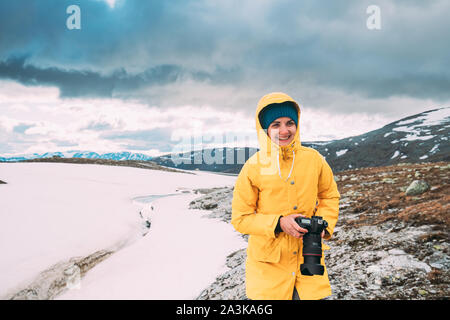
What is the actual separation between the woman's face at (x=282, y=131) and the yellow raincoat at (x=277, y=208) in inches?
2.5

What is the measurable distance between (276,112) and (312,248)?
5.19 feet

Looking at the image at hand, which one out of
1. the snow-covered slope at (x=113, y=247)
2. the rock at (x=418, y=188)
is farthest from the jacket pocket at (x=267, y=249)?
the rock at (x=418, y=188)

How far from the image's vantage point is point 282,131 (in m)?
2.92

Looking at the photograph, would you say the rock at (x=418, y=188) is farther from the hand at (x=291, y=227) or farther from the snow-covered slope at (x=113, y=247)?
the hand at (x=291, y=227)

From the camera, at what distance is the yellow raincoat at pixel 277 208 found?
8.91 ft

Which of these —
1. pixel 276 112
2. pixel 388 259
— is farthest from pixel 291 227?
pixel 388 259

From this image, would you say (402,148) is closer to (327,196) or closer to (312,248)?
(327,196)

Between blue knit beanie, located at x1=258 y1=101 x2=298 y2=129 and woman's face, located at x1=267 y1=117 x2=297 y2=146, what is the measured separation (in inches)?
2.1

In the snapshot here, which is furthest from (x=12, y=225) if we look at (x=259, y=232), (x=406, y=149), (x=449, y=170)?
(x=406, y=149)

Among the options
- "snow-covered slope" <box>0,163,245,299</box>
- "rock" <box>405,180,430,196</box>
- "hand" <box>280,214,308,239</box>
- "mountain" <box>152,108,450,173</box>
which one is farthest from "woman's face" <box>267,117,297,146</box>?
"mountain" <box>152,108,450,173</box>

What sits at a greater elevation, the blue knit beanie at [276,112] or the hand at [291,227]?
the blue knit beanie at [276,112]
